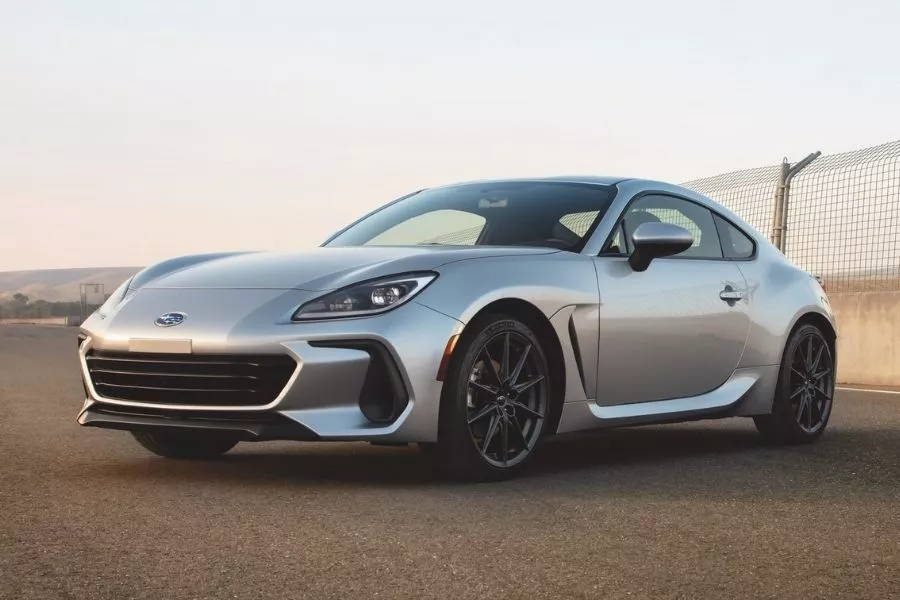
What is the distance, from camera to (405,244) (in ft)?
22.5

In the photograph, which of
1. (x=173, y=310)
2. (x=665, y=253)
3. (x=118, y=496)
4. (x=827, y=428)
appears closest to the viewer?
(x=118, y=496)

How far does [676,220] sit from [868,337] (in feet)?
23.4

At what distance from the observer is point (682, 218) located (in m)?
7.49

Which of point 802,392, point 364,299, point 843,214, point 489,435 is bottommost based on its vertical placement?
point 802,392

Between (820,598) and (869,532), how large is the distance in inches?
45.4

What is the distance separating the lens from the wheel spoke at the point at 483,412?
5754 mm

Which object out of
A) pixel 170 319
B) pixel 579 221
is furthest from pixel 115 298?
pixel 579 221

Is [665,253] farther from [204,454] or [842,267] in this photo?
[842,267]

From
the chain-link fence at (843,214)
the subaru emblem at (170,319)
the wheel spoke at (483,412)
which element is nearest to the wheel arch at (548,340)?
the wheel spoke at (483,412)

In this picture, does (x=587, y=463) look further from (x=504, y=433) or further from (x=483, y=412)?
(x=483, y=412)

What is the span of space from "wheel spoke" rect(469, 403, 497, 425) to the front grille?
843 mm

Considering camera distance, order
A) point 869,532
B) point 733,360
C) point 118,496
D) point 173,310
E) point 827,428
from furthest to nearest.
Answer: point 827,428, point 733,360, point 173,310, point 118,496, point 869,532

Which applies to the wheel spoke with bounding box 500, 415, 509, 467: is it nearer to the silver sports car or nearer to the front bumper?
the silver sports car

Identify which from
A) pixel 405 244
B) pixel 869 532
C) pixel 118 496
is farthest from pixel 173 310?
pixel 869 532
